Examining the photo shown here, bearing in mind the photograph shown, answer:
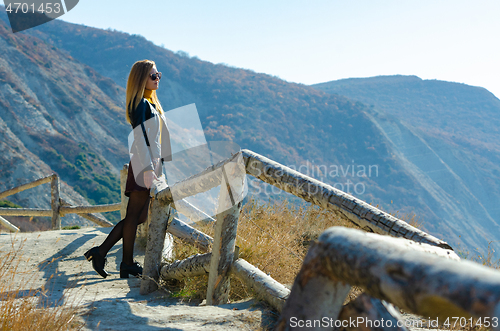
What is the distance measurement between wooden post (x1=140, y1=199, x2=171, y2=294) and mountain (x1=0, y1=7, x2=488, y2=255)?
63307 mm

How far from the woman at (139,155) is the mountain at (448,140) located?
100452 millimetres

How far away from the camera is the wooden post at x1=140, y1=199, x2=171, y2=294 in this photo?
9.16 feet

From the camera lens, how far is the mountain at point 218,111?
68800 mm

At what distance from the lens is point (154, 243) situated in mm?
2830

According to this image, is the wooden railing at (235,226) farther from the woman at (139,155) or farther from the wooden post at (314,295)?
the wooden post at (314,295)

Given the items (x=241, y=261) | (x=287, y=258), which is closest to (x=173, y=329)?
(x=241, y=261)

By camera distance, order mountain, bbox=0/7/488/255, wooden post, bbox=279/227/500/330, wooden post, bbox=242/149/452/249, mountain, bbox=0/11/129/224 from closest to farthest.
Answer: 1. wooden post, bbox=279/227/500/330
2. wooden post, bbox=242/149/452/249
3. mountain, bbox=0/11/129/224
4. mountain, bbox=0/7/488/255

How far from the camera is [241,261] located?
2.33 m

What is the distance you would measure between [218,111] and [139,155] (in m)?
110

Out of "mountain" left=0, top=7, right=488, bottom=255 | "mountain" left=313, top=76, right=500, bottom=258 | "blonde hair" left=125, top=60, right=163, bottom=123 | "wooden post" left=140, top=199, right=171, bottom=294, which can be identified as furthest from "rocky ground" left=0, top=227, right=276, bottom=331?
"mountain" left=313, top=76, right=500, bottom=258

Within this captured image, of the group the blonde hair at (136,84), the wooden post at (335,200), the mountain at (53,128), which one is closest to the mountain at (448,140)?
the mountain at (53,128)

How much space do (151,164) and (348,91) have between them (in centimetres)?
17168

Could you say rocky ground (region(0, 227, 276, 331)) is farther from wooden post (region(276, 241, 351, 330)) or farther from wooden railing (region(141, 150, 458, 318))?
wooden post (region(276, 241, 351, 330))

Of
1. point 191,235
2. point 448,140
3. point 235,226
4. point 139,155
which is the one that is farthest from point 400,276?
point 448,140
